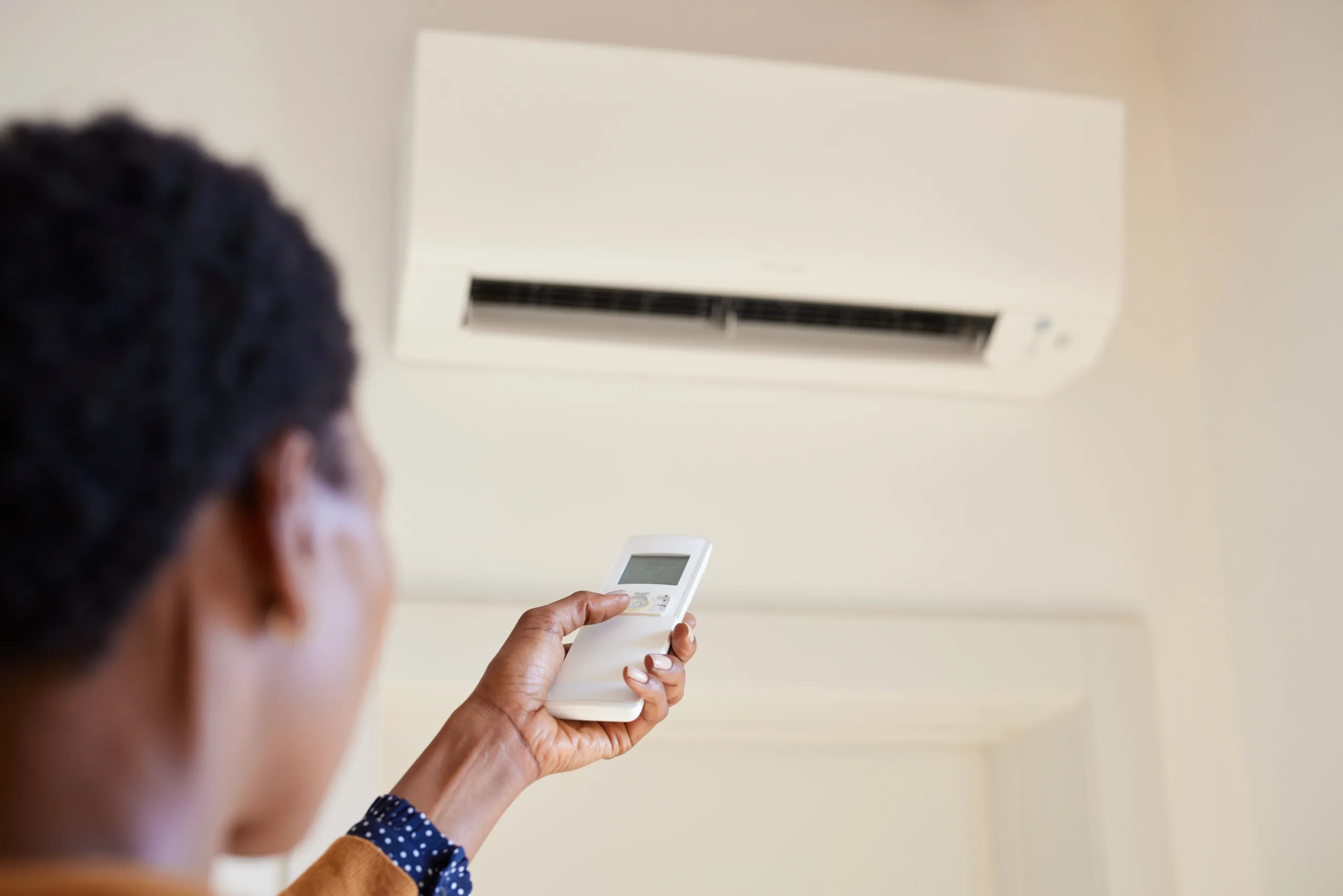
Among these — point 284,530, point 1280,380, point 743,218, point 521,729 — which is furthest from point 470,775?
point 1280,380

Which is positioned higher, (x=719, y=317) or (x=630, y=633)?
(x=719, y=317)

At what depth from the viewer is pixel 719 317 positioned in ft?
4.86

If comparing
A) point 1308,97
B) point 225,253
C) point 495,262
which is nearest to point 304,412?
point 225,253

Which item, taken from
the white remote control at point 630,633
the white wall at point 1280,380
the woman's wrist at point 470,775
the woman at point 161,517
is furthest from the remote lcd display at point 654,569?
the white wall at point 1280,380

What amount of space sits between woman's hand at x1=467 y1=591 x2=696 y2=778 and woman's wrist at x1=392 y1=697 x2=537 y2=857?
13mm

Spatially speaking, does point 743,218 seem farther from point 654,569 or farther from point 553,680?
point 553,680

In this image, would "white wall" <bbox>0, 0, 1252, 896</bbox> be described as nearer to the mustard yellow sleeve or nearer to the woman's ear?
the mustard yellow sleeve

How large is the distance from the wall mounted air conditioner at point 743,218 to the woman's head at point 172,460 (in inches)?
36.0

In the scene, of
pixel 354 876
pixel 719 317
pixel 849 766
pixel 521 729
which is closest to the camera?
pixel 354 876

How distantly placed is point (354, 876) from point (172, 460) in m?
0.49

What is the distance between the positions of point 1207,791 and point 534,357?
98cm

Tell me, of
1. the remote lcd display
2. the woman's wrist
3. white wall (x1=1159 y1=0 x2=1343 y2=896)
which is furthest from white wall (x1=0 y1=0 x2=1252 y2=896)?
the woman's wrist

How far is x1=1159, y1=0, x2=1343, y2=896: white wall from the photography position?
1417 mm

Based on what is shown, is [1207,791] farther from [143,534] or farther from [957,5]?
[143,534]
